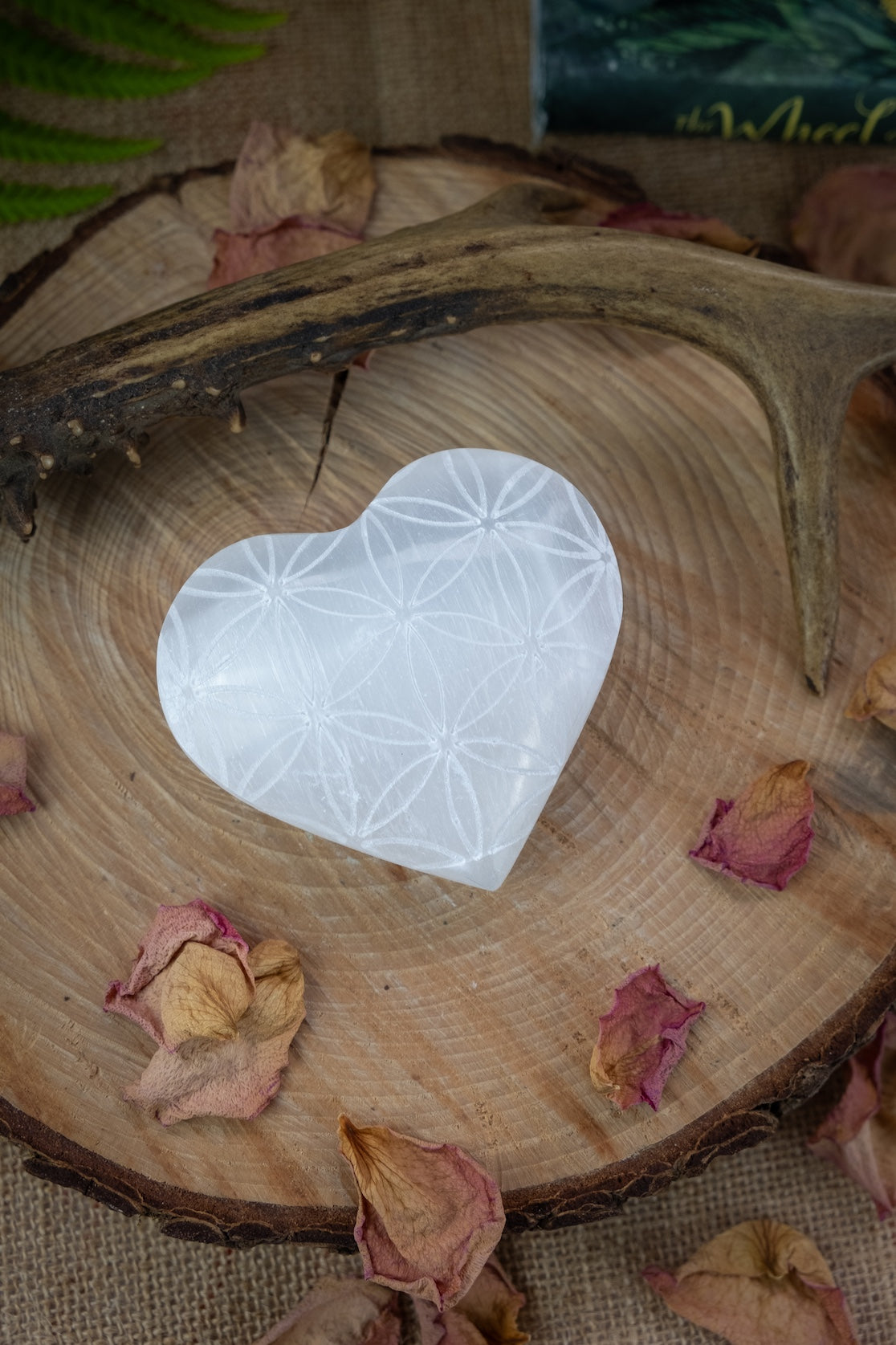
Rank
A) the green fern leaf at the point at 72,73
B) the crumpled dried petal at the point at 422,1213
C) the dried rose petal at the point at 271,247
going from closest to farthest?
1. the crumpled dried petal at the point at 422,1213
2. the dried rose petal at the point at 271,247
3. the green fern leaf at the point at 72,73

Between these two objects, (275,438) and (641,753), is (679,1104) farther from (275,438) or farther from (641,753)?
(275,438)

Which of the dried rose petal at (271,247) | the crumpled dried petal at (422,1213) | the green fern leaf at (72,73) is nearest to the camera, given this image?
the crumpled dried petal at (422,1213)

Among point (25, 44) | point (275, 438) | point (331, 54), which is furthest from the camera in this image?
point (331, 54)

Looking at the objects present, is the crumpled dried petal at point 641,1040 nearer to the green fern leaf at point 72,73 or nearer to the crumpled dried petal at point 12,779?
the crumpled dried petal at point 12,779

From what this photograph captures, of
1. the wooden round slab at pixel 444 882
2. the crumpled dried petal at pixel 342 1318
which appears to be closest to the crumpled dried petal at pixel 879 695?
the wooden round slab at pixel 444 882

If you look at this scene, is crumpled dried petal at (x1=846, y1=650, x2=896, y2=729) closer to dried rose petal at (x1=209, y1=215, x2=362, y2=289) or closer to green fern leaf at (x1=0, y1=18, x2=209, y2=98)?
dried rose petal at (x1=209, y1=215, x2=362, y2=289)

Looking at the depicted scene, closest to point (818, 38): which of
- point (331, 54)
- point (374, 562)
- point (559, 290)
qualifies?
point (559, 290)
